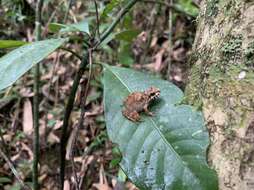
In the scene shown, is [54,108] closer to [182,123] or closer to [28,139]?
[28,139]

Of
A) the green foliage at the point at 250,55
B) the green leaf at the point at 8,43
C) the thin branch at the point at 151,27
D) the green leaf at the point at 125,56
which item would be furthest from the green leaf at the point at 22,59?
the thin branch at the point at 151,27

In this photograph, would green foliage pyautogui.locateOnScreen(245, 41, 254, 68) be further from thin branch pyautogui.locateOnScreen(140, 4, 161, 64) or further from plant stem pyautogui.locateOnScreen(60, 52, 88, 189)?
thin branch pyautogui.locateOnScreen(140, 4, 161, 64)

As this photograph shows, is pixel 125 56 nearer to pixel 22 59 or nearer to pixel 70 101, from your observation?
pixel 70 101

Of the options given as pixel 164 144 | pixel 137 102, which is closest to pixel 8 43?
pixel 137 102

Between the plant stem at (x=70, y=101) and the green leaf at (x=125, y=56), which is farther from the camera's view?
the green leaf at (x=125, y=56)

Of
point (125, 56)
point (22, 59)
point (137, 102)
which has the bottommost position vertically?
point (125, 56)

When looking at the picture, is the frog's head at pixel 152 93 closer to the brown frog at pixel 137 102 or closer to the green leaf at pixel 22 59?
the brown frog at pixel 137 102
